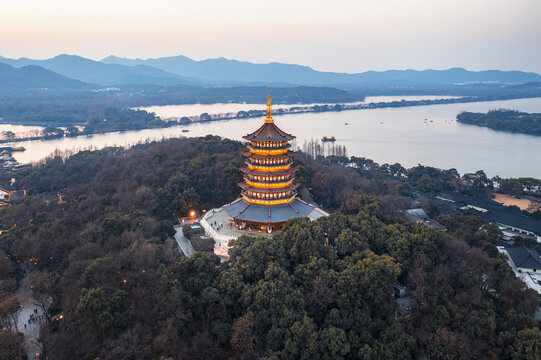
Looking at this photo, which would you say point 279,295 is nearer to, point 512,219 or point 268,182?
point 268,182

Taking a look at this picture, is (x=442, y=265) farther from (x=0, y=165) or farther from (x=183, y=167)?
(x=0, y=165)

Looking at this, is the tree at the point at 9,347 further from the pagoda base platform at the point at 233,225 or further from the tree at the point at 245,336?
the pagoda base platform at the point at 233,225

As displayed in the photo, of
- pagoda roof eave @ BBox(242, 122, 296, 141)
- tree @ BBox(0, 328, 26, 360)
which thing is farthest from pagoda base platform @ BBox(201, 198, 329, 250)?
tree @ BBox(0, 328, 26, 360)

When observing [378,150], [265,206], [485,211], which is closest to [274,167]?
[265,206]

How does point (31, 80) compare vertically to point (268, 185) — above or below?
above

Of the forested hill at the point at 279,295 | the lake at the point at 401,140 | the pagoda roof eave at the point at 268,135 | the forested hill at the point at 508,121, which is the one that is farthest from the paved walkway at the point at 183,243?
the forested hill at the point at 508,121

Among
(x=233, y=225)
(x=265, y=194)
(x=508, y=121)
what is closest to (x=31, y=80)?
(x=233, y=225)
